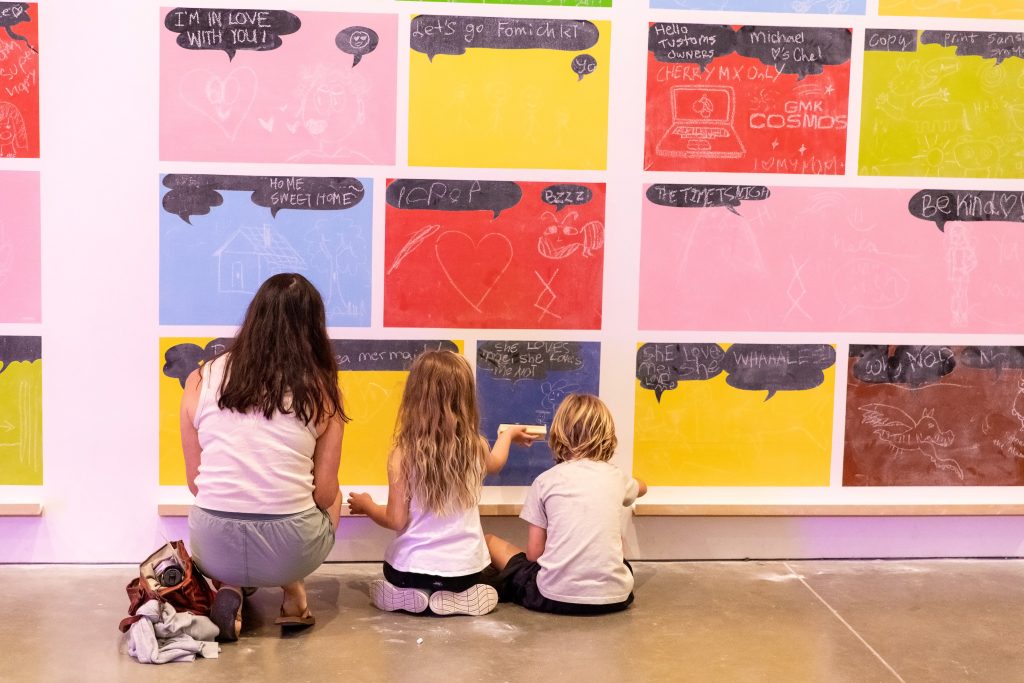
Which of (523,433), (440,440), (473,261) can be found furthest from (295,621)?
(473,261)

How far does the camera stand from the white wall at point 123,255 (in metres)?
3.95

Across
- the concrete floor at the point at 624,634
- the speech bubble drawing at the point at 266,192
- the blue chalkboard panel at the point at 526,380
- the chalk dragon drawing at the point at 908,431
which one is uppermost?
the speech bubble drawing at the point at 266,192

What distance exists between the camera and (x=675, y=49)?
4133mm

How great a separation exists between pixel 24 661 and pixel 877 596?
2.91 metres

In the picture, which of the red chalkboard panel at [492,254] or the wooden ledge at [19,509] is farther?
the red chalkboard panel at [492,254]

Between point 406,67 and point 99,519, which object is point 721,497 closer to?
point 406,67

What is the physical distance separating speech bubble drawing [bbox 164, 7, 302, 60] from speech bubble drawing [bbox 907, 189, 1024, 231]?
252cm

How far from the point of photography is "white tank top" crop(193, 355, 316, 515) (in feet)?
11.0

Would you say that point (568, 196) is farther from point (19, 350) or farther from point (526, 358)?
point (19, 350)

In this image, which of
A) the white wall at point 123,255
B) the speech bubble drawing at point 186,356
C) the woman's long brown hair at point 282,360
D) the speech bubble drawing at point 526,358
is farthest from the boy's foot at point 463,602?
the speech bubble drawing at point 186,356

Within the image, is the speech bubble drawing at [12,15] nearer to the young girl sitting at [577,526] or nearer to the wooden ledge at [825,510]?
the young girl sitting at [577,526]

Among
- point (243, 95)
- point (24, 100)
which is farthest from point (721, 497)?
point (24, 100)

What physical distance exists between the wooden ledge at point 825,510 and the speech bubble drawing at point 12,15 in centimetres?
289

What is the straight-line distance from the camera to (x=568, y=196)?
4152mm
